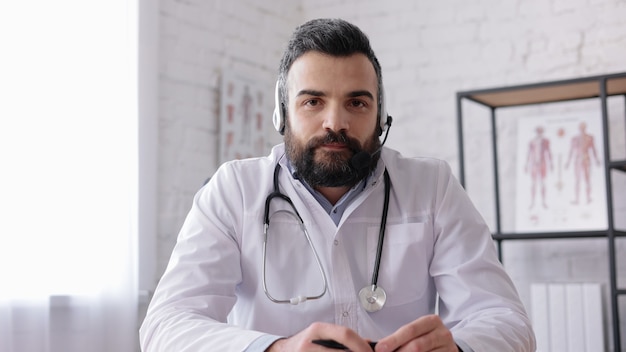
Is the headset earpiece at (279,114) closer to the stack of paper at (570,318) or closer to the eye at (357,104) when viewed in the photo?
the eye at (357,104)

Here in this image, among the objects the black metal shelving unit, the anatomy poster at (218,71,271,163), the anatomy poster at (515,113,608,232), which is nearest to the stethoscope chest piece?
the black metal shelving unit

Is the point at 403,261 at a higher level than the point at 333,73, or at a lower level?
lower

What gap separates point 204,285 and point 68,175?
137cm

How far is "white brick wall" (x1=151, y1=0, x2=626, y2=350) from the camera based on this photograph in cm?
352

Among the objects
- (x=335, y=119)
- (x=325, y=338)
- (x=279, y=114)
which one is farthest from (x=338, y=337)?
(x=279, y=114)

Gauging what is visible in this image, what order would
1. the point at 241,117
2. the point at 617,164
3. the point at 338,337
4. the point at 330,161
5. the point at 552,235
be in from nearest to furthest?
the point at 338,337 < the point at 330,161 < the point at 617,164 < the point at 552,235 < the point at 241,117

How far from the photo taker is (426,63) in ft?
13.1

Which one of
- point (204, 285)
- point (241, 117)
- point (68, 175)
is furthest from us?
point (241, 117)

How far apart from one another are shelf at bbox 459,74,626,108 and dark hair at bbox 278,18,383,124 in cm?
157

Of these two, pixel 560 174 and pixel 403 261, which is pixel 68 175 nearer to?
pixel 403 261

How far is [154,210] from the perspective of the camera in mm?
3373

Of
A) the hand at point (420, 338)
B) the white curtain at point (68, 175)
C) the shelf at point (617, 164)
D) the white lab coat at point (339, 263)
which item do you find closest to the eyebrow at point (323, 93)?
the white lab coat at point (339, 263)

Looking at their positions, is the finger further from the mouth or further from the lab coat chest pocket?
the mouth

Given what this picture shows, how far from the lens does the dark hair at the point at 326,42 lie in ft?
5.98
